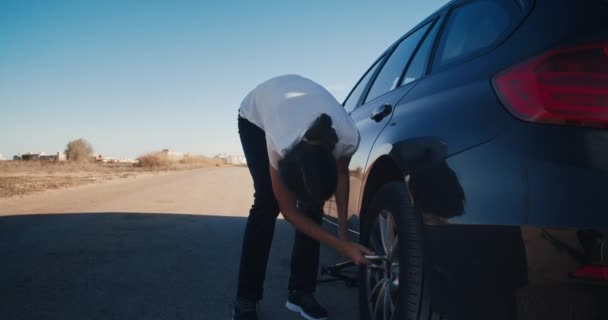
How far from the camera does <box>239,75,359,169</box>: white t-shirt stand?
1.76m

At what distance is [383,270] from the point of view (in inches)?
74.1

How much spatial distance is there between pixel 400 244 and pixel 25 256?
3.26 meters

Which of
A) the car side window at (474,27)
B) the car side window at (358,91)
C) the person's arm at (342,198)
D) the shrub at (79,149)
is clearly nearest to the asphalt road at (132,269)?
the person's arm at (342,198)

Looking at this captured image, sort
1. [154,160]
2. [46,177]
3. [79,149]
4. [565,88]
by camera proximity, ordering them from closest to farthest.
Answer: [565,88]
[46,177]
[154,160]
[79,149]

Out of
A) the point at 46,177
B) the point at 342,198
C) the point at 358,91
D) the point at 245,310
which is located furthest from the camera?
the point at 46,177

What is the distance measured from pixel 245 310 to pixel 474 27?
1.68m

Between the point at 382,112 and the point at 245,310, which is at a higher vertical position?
the point at 382,112

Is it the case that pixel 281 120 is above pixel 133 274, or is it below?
above

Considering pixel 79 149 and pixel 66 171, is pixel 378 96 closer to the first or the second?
pixel 66 171

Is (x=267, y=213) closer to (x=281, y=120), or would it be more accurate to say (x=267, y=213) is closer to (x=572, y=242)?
(x=281, y=120)

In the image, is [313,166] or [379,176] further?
[379,176]

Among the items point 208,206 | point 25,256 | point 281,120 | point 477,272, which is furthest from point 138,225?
point 477,272

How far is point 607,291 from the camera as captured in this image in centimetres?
96

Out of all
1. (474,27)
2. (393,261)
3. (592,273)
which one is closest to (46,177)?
(393,261)
